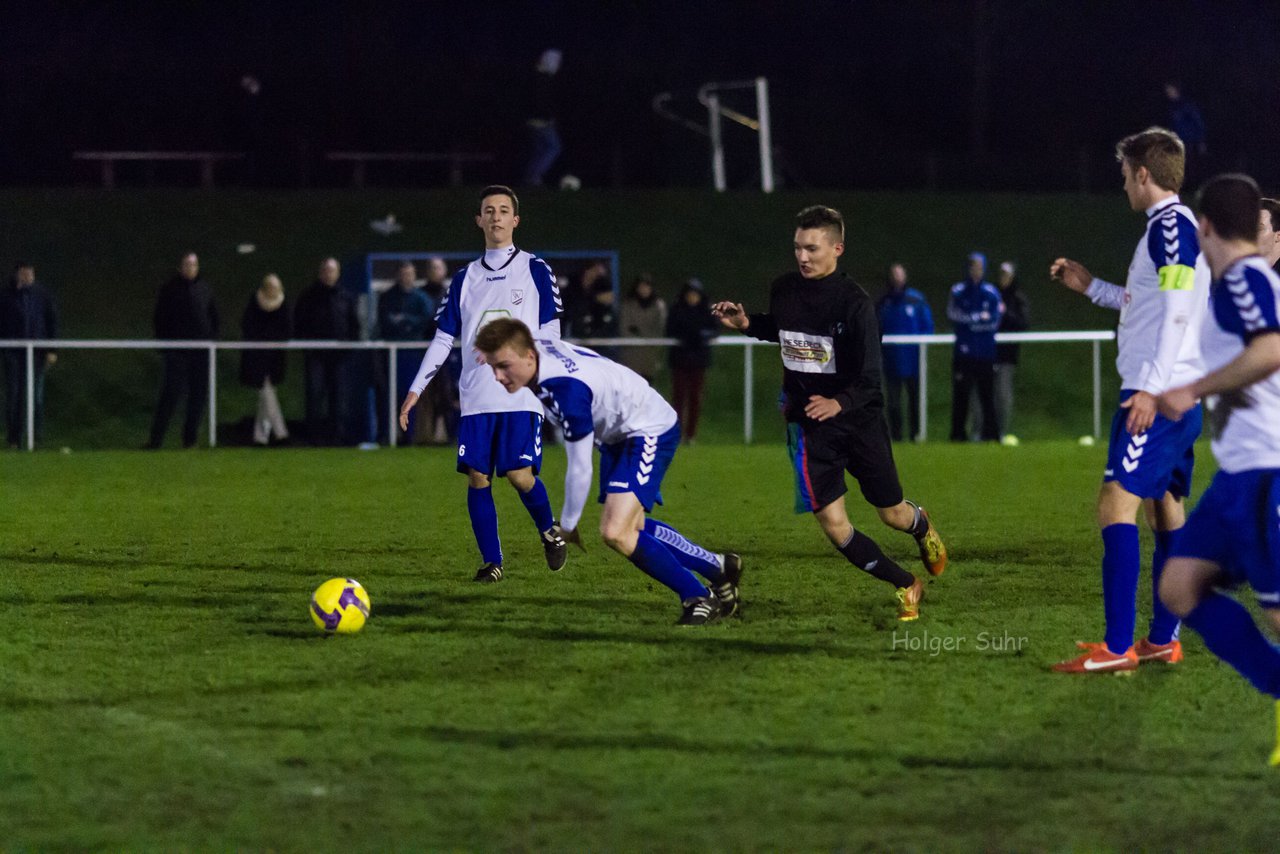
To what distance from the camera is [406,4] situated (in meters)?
42.0

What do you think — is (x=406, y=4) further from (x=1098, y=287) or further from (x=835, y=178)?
(x=1098, y=287)

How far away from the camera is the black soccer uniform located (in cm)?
754

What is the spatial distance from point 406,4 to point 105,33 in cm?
694

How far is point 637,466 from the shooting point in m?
7.16

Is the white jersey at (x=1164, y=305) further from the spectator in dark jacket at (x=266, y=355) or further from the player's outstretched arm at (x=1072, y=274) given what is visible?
the spectator in dark jacket at (x=266, y=355)

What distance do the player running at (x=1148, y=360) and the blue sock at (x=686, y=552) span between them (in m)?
1.64

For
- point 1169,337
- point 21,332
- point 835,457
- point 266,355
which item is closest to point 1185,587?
point 1169,337

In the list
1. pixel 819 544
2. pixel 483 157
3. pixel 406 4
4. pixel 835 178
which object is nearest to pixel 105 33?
pixel 406 4

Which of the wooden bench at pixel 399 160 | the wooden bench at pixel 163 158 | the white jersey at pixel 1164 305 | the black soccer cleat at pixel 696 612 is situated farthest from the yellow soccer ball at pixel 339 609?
the wooden bench at pixel 163 158

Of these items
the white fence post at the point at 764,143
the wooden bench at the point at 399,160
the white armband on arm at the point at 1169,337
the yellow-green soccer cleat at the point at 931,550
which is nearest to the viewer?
the white armband on arm at the point at 1169,337

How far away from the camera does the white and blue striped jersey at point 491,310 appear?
892 centimetres

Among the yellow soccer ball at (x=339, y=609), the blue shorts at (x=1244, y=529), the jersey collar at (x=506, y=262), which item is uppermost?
the jersey collar at (x=506, y=262)

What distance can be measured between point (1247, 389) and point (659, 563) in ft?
9.44

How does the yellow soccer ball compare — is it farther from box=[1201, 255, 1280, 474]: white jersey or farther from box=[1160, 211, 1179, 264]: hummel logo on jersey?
box=[1201, 255, 1280, 474]: white jersey
